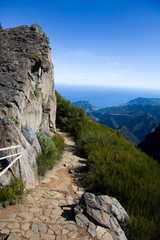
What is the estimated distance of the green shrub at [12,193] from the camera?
310 cm

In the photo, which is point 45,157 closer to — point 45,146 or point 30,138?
point 45,146

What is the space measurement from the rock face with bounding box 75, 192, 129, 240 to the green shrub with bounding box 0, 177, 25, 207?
4.27 ft

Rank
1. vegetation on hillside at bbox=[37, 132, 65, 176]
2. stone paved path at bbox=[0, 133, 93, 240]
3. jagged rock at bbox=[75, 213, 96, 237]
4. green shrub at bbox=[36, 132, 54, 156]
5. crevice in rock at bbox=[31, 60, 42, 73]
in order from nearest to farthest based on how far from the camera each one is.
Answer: stone paved path at bbox=[0, 133, 93, 240]
jagged rock at bbox=[75, 213, 96, 237]
vegetation on hillside at bbox=[37, 132, 65, 176]
green shrub at bbox=[36, 132, 54, 156]
crevice in rock at bbox=[31, 60, 42, 73]

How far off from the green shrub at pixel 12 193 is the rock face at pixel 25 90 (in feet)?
1.28

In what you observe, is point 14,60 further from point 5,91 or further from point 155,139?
point 155,139

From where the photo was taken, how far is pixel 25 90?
5.99m

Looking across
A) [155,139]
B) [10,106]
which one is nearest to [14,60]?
[10,106]

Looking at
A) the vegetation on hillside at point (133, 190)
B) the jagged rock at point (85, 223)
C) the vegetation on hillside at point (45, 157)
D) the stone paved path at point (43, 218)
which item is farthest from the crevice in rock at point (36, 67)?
the jagged rock at point (85, 223)

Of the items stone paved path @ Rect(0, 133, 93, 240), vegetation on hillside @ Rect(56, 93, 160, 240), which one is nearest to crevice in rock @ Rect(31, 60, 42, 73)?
vegetation on hillside @ Rect(56, 93, 160, 240)

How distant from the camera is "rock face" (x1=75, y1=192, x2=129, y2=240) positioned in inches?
107

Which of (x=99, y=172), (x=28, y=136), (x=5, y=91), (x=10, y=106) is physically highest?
(x=5, y=91)

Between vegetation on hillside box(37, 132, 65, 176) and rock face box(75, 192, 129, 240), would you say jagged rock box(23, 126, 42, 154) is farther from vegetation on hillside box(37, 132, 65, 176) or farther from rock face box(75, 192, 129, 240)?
rock face box(75, 192, 129, 240)

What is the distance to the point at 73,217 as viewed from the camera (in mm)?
2992

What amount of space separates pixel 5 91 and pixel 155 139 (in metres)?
58.4
